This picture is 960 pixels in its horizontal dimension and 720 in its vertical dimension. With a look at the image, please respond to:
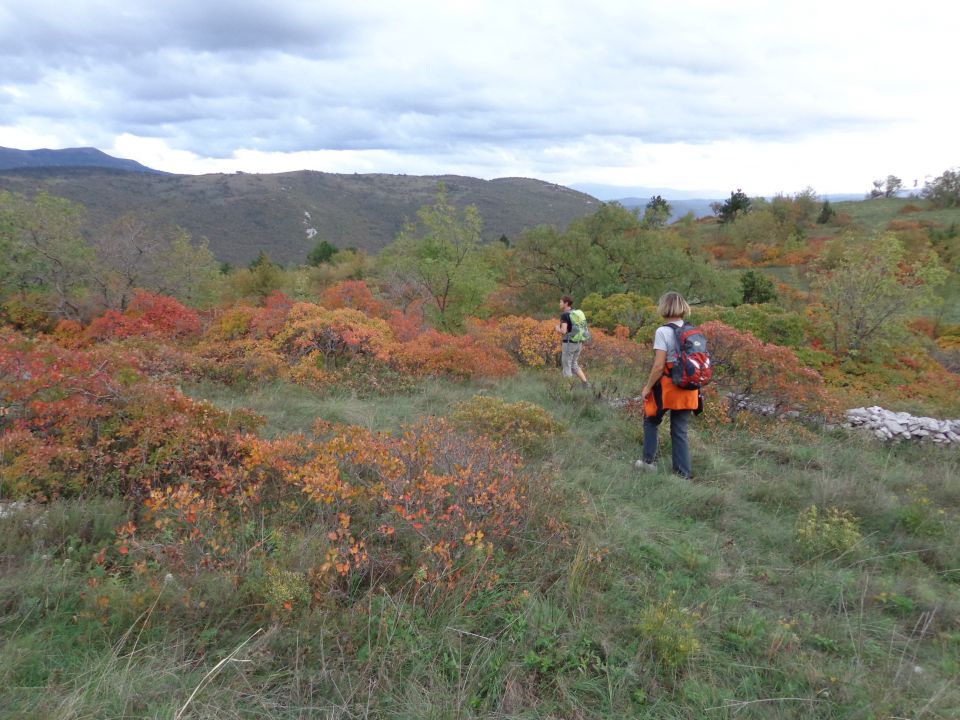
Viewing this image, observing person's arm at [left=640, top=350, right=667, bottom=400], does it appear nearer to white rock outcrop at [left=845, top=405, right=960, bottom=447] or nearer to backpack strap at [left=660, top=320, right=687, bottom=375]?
backpack strap at [left=660, top=320, right=687, bottom=375]

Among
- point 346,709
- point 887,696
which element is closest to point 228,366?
point 346,709

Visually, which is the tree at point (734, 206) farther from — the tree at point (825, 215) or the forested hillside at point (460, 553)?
the forested hillside at point (460, 553)

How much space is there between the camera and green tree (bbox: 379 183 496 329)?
1859cm

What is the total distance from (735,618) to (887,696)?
2.13 ft

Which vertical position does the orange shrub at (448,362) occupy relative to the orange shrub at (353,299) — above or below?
below

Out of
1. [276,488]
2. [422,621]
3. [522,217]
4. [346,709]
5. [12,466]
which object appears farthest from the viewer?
[522,217]

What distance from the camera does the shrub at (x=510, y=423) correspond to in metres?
5.05

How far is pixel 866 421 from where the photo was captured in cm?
629

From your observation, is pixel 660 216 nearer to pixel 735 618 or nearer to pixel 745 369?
pixel 745 369

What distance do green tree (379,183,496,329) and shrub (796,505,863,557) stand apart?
14983 millimetres

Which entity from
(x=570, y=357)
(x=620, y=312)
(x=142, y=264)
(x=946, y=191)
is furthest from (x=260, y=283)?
(x=946, y=191)

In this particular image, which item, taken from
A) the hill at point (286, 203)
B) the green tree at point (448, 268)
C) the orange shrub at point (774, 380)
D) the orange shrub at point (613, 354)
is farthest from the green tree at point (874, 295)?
the hill at point (286, 203)

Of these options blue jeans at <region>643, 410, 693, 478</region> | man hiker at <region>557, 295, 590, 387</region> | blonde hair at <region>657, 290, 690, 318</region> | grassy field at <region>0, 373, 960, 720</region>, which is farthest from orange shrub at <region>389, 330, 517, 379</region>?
grassy field at <region>0, 373, 960, 720</region>

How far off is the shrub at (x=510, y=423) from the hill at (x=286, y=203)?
64095mm
